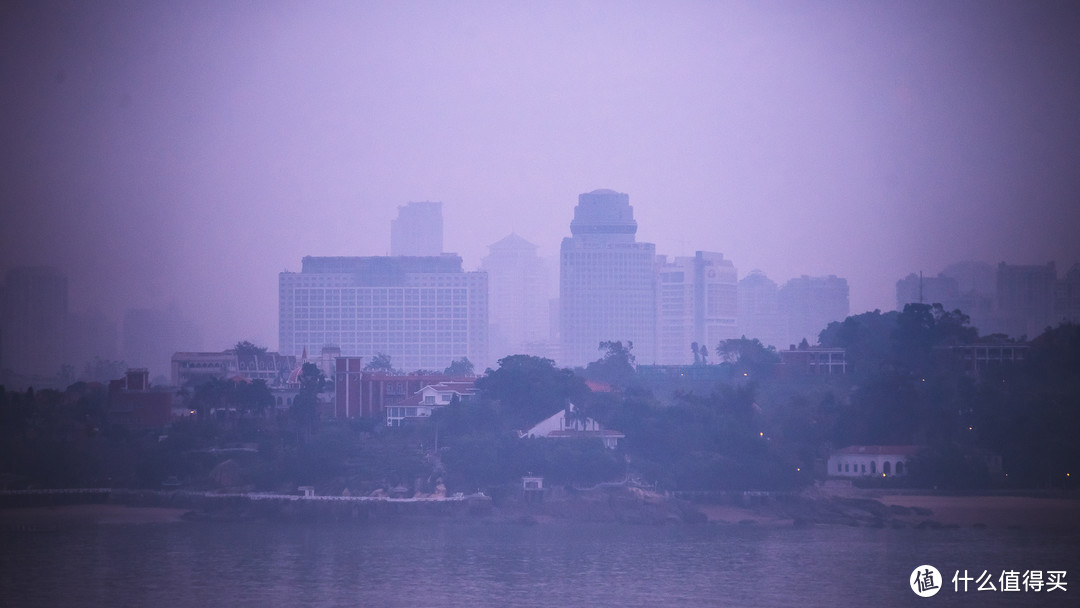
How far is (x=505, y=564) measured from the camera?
24.3 metres

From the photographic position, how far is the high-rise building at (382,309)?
81.0 metres

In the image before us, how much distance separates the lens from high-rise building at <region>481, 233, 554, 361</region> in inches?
4053

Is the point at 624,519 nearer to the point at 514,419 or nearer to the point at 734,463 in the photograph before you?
the point at 734,463

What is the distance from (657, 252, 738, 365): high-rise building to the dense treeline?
47.3 metres

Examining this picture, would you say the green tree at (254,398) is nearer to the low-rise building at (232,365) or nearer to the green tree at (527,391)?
the green tree at (527,391)

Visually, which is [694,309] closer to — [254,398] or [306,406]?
[254,398]

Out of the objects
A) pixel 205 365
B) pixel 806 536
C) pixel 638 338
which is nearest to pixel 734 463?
pixel 806 536

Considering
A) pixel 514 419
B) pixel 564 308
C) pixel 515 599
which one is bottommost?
pixel 515 599

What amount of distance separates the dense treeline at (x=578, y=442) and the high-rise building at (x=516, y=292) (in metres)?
62.0

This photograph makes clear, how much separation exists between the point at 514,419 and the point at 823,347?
17231 mm

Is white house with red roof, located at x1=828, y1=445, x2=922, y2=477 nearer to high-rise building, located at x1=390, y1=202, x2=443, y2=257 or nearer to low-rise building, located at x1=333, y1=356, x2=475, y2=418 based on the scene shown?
low-rise building, located at x1=333, y1=356, x2=475, y2=418

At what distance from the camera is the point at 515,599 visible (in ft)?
68.9

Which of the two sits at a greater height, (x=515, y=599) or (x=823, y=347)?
(x=823, y=347)
